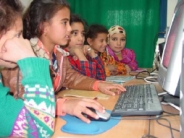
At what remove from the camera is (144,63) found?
262cm

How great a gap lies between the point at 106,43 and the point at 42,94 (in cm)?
171

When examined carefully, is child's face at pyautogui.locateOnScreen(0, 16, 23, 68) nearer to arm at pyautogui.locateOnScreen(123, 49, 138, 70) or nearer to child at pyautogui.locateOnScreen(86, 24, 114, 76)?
child at pyautogui.locateOnScreen(86, 24, 114, 76)

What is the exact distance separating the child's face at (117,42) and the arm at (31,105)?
1.77 meters

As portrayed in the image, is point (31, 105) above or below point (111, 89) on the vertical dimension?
above

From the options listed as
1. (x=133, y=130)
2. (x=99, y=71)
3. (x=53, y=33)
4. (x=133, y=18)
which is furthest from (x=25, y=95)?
(x=133, y=18)

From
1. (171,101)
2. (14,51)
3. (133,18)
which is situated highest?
(133,18)

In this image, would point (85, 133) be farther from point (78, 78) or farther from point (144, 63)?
point (144, 63)

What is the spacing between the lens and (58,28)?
127 centimetres

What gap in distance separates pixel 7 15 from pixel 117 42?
69.3 inches

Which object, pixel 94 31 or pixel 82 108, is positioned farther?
pixel 94 31

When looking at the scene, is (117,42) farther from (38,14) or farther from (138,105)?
(138,105)

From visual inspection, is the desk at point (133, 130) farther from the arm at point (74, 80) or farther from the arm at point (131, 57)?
the arm at point (131, 57)

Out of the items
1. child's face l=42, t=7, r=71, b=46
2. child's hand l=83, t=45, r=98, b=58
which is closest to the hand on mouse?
child's face l=42, t=7, r=71, b=46

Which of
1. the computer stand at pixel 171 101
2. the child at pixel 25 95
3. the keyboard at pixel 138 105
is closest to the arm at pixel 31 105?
the child at pixel 25 95
